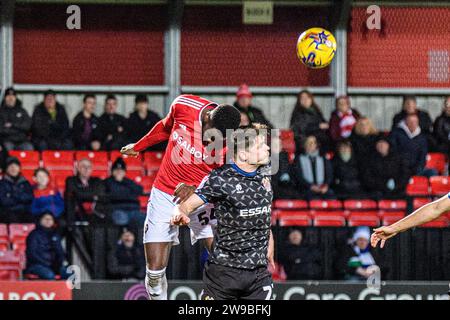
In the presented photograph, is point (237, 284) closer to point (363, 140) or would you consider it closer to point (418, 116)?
point (363, 140)

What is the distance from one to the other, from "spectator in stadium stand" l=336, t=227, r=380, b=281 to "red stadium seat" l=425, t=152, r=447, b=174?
3317mm

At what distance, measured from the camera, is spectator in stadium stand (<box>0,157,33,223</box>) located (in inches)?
556

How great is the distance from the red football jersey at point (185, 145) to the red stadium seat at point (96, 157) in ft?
19.2

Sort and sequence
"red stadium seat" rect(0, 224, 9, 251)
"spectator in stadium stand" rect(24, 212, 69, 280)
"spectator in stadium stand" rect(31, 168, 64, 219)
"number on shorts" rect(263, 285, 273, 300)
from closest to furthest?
"number on shorts" rect(263, 285, 273, 300), "spectator in stadium stand" rect(24, 212, 69, 280), "spectator in stadium stand" rect(31, 168, 64, 219), "red stadium seat" rect(0, 224, 9, 251)

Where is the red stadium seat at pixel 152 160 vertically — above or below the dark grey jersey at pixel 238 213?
above

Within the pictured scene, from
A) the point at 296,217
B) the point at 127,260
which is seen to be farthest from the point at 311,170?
the point at 127,260

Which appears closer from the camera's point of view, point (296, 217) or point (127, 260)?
point (127, 260)

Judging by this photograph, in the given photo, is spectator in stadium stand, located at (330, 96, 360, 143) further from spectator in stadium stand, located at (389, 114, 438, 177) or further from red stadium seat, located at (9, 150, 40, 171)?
red stadium seat, located at (9, 150, 40, 171)

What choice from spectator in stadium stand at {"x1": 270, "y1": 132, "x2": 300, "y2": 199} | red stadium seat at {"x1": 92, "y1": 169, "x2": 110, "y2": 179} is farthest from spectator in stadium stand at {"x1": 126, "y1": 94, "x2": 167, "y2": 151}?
spectator in stadium stand at {"x1": 270, "y1": 132, "x2": 300, "y2": 199}

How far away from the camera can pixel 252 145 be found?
7906 mm

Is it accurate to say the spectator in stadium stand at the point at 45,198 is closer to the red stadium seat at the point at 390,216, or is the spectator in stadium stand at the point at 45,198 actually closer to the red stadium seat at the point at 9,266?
the red stadium seat at the point at 9,266

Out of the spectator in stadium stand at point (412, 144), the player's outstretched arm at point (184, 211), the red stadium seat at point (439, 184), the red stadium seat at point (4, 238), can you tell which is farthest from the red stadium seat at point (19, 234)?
the player's outstretched arm at point (184, 211)

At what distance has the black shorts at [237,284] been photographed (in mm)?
8008

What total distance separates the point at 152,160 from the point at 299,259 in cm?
359
